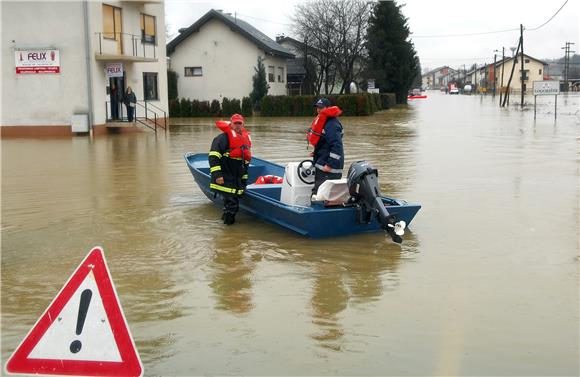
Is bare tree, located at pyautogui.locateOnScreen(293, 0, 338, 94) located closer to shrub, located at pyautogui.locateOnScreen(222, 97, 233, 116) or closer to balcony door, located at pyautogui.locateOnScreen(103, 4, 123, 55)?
shrub, located at pyautogui.locateOnScreen(222, 97, 233, 116)

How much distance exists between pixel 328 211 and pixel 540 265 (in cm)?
256

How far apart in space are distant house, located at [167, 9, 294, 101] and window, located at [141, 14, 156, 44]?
15839 millimetres

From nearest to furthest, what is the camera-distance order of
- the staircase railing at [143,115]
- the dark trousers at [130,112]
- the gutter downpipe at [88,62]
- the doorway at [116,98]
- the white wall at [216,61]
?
the gutter downpipe at [88,62], the dark trousers at [130,112], the staircase railing at [143,115], the doorway at [116,98], the white wall at [216,61]

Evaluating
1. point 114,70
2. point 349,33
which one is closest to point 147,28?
point 114,70

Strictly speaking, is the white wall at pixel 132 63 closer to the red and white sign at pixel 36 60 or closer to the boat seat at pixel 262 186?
the red and white sign at pixel 36 60

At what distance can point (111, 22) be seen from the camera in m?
29.4

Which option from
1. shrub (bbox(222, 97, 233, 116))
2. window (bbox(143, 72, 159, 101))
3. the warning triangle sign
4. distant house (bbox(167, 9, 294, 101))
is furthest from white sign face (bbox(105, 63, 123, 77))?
the warning triangle sign

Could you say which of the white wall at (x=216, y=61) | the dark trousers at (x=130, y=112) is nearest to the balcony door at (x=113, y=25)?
the dark trousers at (x=130, y=112)

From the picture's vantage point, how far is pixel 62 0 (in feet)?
88.4

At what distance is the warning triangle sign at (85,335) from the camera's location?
3.67 meters

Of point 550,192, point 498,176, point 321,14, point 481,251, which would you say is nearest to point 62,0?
point 498,176

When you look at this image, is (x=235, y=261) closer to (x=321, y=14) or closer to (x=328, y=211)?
(x=328, y=211)

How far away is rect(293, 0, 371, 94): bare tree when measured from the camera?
54375 mm

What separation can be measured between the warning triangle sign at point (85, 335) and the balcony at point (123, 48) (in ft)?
82.7
